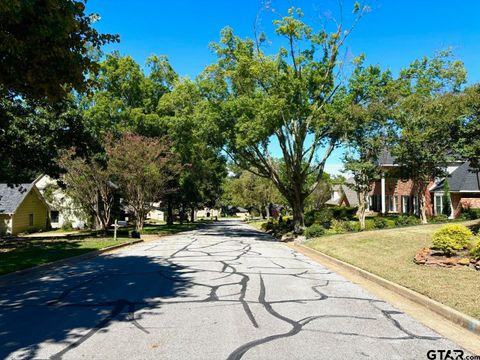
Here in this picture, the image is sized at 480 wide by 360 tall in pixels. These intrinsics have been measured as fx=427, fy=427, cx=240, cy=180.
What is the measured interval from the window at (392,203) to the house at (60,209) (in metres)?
31.0

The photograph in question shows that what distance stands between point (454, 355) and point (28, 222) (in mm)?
42532

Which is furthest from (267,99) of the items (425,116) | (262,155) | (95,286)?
(95,286)

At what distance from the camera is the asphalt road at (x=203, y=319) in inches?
209

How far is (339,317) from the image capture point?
6.96 meters

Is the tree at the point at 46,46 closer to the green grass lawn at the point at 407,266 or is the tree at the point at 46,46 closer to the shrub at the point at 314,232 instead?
the green grass lawn at the point at 407,266

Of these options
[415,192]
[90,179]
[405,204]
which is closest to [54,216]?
[90,179]

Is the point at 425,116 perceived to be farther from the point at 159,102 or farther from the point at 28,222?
the point at 28,222

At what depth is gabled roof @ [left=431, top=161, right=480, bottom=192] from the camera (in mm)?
31222

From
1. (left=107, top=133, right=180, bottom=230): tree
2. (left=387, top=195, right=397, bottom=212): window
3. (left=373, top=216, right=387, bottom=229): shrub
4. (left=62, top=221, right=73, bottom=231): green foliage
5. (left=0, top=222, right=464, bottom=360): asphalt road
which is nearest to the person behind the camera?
(left=0, top=222, right=464, bottom=360): asphalt road

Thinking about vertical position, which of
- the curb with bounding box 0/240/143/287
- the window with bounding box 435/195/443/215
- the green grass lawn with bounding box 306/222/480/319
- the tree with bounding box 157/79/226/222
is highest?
the tree with bounding box 157/79/226/222

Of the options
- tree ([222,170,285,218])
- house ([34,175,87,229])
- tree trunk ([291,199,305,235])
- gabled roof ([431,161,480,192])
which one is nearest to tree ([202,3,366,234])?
tree trunk ([291,199,305,235])

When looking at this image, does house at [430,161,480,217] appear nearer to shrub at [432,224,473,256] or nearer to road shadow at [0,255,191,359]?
shrub at [432,224,473,256]

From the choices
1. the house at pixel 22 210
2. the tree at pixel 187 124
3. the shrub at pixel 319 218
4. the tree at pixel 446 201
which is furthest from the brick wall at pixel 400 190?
the house at pixel 22 210

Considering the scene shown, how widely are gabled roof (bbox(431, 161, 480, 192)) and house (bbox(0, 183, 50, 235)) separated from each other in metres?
34.2
